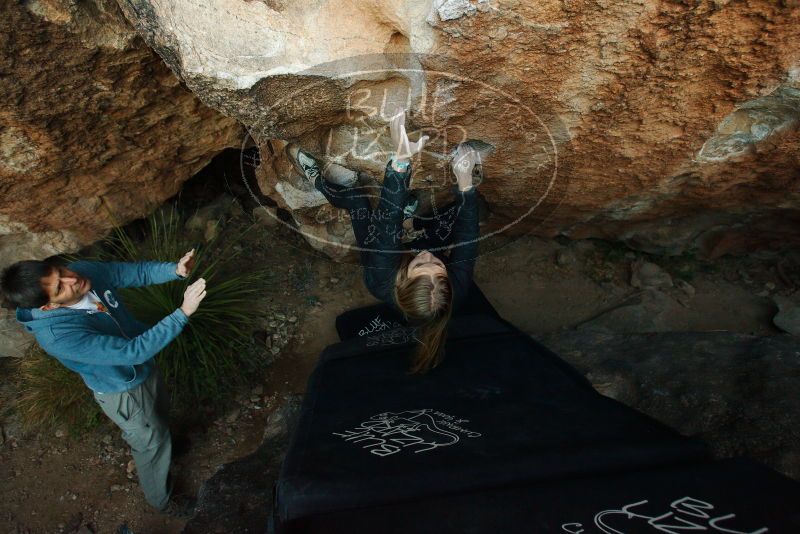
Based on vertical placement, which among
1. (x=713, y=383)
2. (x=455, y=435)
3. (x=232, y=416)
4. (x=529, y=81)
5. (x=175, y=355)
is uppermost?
(x=529, y=81)

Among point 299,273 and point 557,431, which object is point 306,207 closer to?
point 299,273

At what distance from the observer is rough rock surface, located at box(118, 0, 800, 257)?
5.08ft

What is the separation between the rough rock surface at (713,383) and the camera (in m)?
1.90

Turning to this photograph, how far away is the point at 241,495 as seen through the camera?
224 centimetres

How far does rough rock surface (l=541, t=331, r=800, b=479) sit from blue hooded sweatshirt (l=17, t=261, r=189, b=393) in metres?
1.95

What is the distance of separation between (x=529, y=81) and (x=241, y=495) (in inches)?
81.2

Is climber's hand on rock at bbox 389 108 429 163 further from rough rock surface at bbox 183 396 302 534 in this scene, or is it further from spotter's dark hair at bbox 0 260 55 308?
rough rock surface at bbox 183 396 302 534

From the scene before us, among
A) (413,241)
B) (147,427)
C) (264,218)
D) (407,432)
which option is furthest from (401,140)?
(264,218)

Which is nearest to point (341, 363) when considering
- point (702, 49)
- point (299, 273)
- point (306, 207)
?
point (306, 207)

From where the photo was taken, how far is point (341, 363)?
2391 millimetres

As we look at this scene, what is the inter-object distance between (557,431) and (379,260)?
3.38 ft

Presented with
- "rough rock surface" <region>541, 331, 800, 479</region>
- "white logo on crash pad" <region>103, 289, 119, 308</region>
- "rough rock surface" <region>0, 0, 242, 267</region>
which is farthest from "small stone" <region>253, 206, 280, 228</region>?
"rough rock surface" <region>541, 331, 800, 479</region>

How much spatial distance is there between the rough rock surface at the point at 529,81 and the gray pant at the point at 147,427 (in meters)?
1.32

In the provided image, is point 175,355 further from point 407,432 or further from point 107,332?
point 407,432
